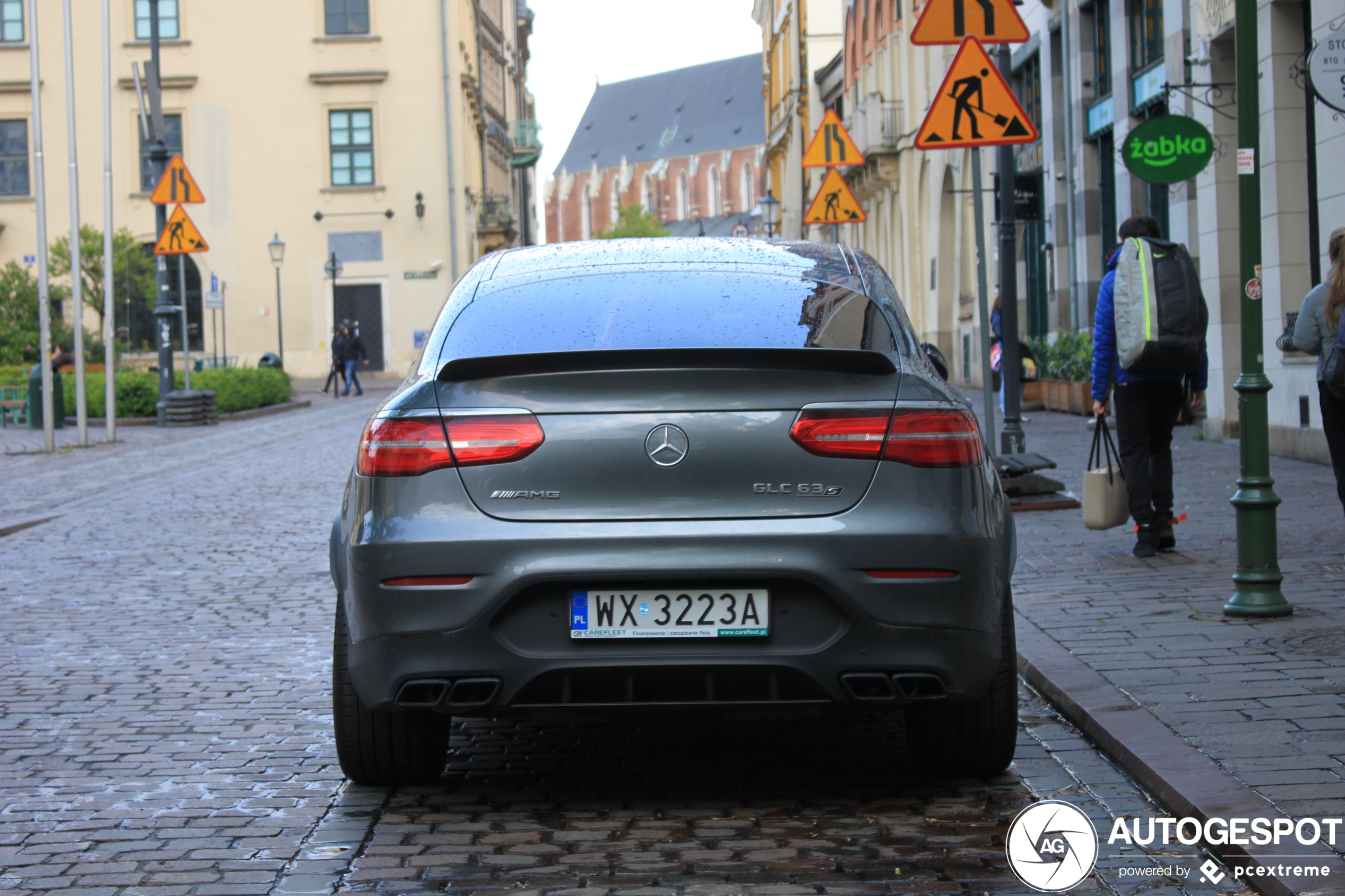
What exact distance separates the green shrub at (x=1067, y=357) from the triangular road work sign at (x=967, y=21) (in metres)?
10.4

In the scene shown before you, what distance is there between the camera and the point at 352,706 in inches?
190

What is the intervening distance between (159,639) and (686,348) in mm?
4193

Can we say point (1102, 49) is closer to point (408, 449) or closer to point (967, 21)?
point (967, 21)

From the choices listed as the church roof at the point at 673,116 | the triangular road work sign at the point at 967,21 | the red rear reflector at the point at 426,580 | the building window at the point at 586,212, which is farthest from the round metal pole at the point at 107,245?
the building window at the point at 586,212

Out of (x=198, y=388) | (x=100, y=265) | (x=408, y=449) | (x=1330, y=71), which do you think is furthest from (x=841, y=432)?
(x=100, y=265)

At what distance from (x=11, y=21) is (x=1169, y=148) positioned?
46881 millimetres

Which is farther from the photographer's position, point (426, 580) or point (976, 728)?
point (976, 728)

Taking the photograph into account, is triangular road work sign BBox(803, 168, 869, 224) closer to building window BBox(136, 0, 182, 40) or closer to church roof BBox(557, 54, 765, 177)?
building window BBox(136, 0, 182, 40)

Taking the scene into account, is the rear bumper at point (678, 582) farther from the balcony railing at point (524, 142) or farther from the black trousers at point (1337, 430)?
the balcony railing at point (524, 142)

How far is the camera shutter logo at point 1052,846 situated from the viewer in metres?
4.00

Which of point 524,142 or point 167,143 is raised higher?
point 524,142

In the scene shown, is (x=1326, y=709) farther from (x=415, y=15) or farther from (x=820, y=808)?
(x=415, y=15)

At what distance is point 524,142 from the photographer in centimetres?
7438

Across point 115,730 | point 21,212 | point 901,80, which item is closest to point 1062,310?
point 901,80
